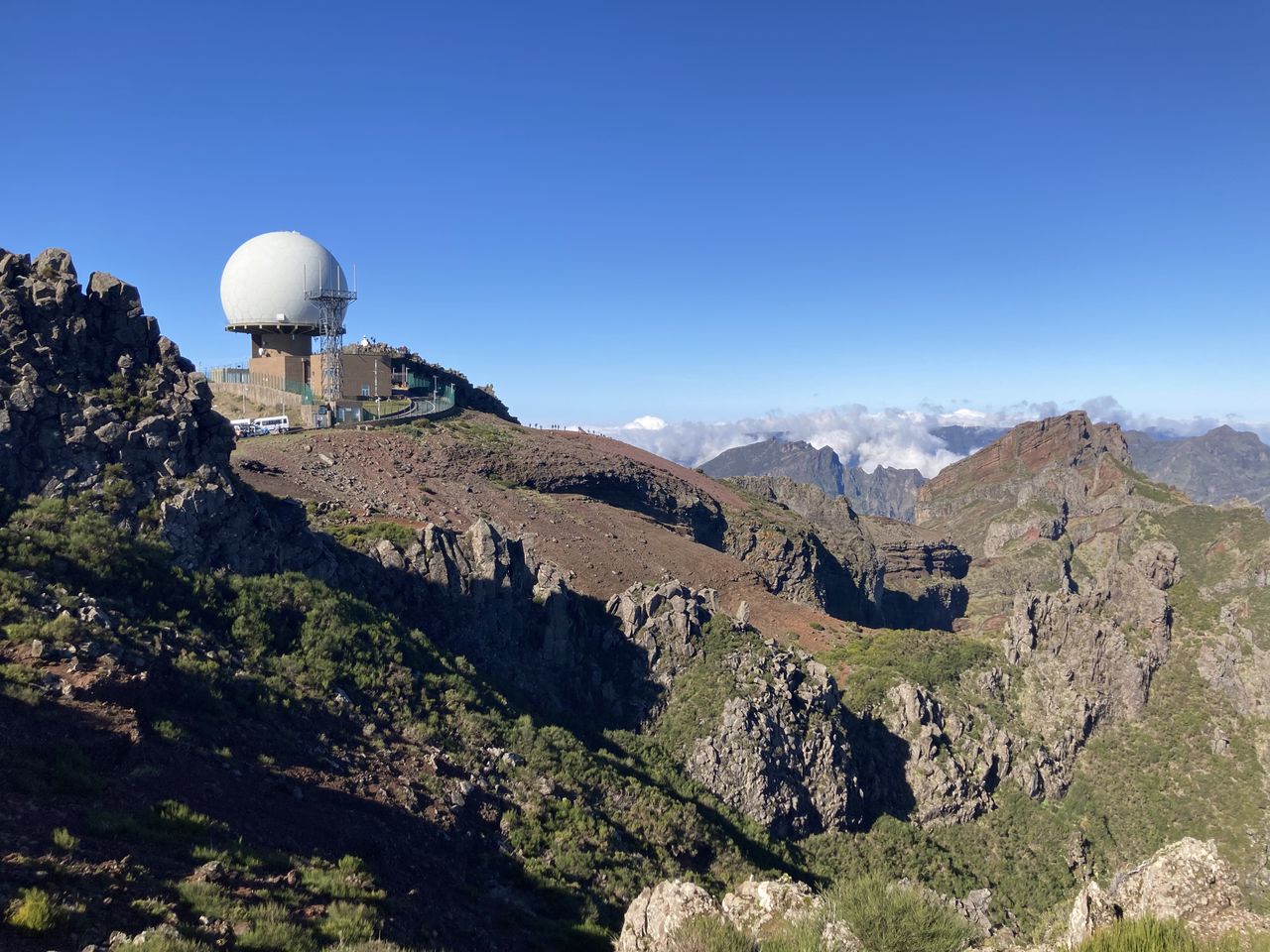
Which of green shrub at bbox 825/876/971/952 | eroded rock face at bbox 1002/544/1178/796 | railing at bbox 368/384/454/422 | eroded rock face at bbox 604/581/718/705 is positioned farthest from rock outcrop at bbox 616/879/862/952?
railing at bbox 368/384/454/422

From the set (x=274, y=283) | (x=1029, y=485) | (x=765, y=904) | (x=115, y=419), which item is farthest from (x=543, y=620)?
(x=1029, y=485)

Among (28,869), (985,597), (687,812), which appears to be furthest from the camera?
(985,597)

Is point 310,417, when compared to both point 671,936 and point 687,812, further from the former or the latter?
point 671,936

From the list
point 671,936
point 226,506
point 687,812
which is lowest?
point 687,812

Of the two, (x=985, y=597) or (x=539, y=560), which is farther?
(x=985, y=597)

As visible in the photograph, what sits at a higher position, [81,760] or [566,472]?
[566,472]

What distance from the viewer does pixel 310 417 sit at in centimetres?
5019

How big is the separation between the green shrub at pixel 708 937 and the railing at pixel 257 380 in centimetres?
4953

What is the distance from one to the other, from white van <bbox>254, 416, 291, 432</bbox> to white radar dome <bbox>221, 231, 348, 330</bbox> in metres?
9.76

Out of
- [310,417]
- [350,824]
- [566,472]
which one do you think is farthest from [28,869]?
[566,472]

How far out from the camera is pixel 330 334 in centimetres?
5425

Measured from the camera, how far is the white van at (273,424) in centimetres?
4747

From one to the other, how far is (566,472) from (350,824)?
141 feet

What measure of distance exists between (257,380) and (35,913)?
52.4 meters
